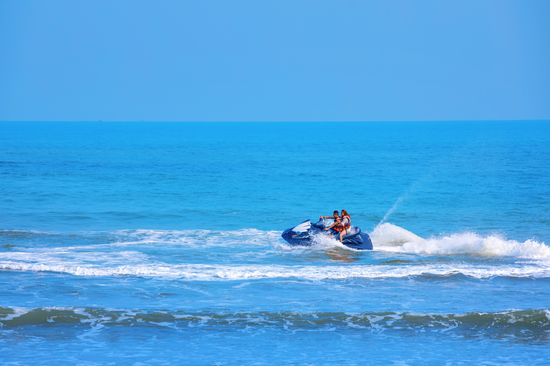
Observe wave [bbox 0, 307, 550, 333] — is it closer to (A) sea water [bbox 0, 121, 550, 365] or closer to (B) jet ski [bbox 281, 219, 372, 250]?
(A) sea water [bbox 0, 121, 550, 365]

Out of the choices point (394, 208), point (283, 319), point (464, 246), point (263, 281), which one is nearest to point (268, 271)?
point (263, 281)

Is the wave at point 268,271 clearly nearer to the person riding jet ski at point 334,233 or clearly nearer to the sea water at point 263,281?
the sea water at point 263,281

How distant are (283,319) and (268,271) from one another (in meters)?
3.75

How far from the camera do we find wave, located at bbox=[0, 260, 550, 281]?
15.2 m

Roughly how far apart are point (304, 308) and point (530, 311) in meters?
4.82

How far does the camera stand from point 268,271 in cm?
1569

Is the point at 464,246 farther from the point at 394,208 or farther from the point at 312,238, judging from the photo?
the point at 394,208

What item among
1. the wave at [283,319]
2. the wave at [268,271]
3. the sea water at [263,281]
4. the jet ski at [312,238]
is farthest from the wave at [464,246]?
the wave at [283,319]

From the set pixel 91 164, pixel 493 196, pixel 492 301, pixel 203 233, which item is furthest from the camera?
pixel 91 164

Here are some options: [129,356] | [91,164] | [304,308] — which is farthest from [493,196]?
[91,164]

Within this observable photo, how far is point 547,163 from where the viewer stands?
51594 mm

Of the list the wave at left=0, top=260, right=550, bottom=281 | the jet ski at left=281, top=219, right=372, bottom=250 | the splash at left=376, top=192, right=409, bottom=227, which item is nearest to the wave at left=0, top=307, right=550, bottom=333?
the wave at left=0, top=260, right=550, bottom=281

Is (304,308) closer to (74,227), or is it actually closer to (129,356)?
(129,356)

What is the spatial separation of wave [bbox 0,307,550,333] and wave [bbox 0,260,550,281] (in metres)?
2.85
